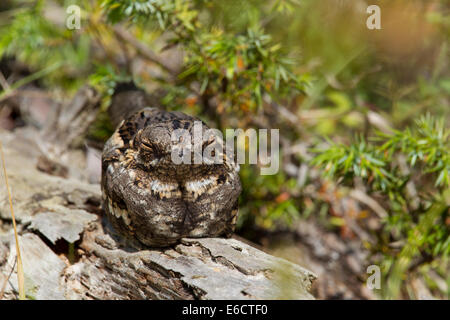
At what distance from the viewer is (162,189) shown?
176 centimetres

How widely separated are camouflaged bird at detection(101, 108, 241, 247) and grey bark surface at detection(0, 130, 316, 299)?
Answer: 0.10 metres

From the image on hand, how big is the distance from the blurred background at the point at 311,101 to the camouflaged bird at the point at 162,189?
2.35 feet

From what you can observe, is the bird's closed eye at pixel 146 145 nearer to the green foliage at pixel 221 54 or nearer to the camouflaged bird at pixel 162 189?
the camouflaged bird at pixel 162 189

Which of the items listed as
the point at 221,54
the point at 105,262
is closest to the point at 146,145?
the point at 105,262

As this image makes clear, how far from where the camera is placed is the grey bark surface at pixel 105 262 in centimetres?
172

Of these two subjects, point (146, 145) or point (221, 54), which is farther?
point (221, 54)

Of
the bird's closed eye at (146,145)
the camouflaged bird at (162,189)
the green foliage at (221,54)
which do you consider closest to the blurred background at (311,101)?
the green foliage at (221,54)

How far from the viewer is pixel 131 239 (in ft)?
6.52

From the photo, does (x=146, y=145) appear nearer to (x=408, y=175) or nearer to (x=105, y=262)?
(x=105, y=262)

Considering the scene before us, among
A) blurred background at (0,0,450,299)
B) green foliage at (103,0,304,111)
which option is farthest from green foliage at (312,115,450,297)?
green foliage at (103,0,304,111)

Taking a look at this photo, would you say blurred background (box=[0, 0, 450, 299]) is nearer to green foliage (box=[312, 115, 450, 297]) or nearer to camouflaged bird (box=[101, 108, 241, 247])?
green foliage (box=[312, 115, 450, 297])

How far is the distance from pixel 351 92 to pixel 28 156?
2219mm

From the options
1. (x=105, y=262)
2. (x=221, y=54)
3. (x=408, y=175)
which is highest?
(x=221, y=54)

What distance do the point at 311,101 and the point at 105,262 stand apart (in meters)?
1.87
